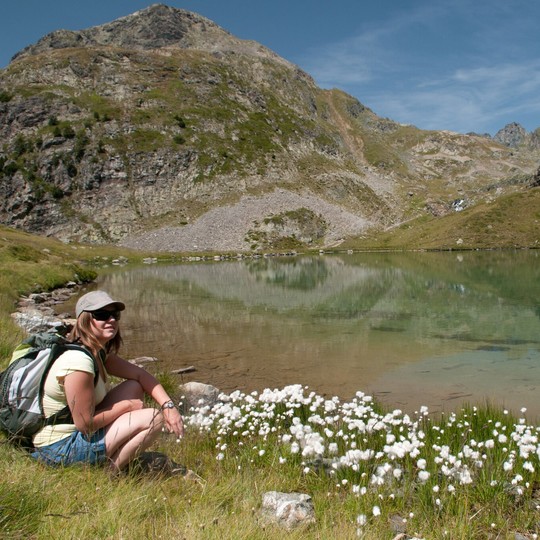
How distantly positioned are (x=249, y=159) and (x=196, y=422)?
160581mm

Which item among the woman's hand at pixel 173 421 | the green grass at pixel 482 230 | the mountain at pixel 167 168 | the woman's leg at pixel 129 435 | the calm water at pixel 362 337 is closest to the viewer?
the woman's leg at pixel 129 435

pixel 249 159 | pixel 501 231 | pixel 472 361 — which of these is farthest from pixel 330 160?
pixel 472 361

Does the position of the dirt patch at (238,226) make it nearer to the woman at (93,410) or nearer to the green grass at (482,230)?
the green grass at (482,230)

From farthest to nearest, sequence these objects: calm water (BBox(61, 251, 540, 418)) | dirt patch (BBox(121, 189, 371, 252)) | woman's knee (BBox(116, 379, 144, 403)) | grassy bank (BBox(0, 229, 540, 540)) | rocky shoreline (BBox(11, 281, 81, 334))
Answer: dirt patch (BBox(121, 189, 371, 252)) < rocky shoreline (BBox(11, 281, 81, 334)) < calm water (BBox(61, 251, 540, 418)) < woman's knee (BBox(116, 379, 144, 403)) < grassy bank (BBox(0, 229, 540, 540))

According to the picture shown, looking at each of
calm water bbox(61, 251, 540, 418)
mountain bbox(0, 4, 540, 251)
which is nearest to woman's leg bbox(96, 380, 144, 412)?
calm water bbox(61, 251, 540, 418)

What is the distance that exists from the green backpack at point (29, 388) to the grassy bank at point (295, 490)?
0.33 metres

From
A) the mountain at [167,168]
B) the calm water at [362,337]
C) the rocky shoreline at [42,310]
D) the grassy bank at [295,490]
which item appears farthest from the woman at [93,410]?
the mountain at [167,168]

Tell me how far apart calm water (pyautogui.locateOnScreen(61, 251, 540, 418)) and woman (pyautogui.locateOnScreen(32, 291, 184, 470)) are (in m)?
9.39

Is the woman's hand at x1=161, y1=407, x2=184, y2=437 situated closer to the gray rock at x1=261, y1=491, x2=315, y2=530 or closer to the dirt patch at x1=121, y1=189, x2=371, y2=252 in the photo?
the gray rock at x1=261, y1=491, x2=315, y2=530

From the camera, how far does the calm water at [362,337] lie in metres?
16.4

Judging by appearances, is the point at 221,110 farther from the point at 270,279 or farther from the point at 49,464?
the point at 49,464

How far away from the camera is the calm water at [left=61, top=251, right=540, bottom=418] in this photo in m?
16.4

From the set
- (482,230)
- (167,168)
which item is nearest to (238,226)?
(167,168)

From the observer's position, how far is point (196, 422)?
9836mm
